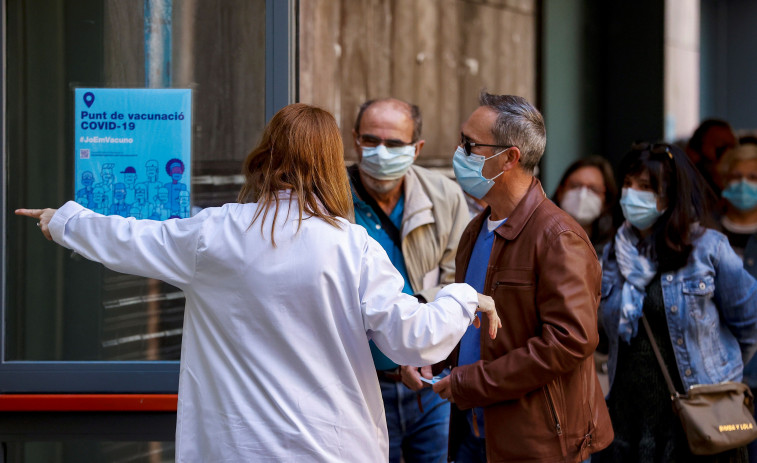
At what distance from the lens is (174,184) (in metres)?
3.64

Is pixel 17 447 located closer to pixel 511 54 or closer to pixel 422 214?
pixel 422 214

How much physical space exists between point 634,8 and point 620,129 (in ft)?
3.37

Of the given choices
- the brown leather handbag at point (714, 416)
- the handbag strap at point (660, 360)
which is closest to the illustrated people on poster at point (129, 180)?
the handbag strap at point (660, 360)

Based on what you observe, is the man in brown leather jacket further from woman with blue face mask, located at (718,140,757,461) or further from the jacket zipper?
woman with blue face mask, located at (718,140,757,461)

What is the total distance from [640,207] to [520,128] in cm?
100

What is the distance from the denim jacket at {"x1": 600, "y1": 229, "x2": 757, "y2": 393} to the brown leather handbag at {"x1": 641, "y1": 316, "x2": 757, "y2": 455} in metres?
0.06

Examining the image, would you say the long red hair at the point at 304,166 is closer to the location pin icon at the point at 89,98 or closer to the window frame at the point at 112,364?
the window frame at the point at 112,364

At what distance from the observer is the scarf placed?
3.63 metres

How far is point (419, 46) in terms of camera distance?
6656 millimetres

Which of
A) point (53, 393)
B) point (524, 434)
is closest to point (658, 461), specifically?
point (524, 434)

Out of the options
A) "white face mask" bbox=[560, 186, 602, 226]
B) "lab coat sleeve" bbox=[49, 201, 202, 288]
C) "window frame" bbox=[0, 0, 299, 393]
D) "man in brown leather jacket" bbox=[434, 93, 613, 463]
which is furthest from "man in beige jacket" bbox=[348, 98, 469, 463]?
"white face mask" bbox=[560, 186, 602, 226]

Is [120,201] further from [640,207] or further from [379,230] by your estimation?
[640,207]

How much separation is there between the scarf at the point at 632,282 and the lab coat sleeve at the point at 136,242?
1.86m

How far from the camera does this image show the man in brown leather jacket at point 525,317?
2.73 meters
